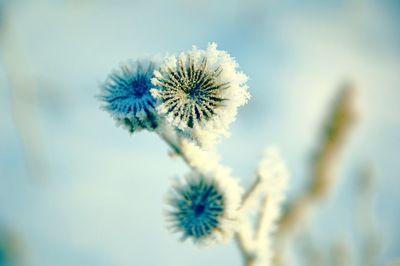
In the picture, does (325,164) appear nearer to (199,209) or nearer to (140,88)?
(199,209)

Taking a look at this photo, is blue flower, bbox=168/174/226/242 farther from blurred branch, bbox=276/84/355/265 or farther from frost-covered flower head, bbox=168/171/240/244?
blurred branch, bbox=276/84/355/265

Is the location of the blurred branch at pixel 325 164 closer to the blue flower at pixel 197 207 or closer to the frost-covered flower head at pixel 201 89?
the blue flower at pixel 197 207

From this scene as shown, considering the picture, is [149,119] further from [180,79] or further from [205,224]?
[205,224]

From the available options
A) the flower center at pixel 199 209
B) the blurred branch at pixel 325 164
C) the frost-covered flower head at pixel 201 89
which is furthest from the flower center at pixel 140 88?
the blurred branch at pixel 325 164

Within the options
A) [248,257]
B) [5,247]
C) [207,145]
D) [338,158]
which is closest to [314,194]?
[338,158]

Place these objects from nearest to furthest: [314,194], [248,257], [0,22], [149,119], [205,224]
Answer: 1. [149,119]
2. [205,224]
3. [248,257]
4. [314,194]
5. [0,22]

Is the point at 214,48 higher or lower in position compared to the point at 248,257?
higher

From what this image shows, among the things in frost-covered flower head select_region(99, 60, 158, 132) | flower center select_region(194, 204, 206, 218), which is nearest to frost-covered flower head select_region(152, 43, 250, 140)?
frost-covered flower head select_region(99, 60, 158, 132)

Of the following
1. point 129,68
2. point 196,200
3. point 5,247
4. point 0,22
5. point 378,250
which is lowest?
point 196,200
